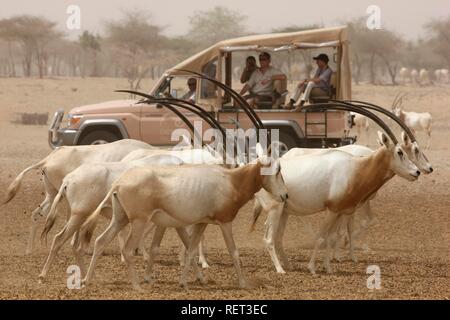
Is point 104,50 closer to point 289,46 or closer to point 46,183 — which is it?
point 289,46

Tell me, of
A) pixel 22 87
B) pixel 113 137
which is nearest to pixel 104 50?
pixel 22 87

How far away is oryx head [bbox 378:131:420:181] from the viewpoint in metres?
11.9

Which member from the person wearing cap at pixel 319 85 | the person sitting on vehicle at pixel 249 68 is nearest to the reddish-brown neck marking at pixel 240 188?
the person wearing cap at pixel 319 85

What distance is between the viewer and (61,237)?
10586mm

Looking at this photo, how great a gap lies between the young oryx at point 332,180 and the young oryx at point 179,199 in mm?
1363

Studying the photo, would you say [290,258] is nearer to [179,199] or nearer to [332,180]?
[332,180]

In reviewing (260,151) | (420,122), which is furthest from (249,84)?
(420,122)

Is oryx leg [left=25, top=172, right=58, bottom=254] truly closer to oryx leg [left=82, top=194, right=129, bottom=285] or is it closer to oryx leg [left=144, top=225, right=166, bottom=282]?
oryx leg [left=144, top=225, right=166, bottom=282]

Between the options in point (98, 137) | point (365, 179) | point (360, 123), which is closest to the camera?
point (365, 179)

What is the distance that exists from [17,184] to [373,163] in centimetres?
383

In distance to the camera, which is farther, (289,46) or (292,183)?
(289,46)

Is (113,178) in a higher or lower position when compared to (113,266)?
higher

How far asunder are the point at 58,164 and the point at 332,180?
3098 millimetres

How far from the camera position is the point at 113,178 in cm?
1088
